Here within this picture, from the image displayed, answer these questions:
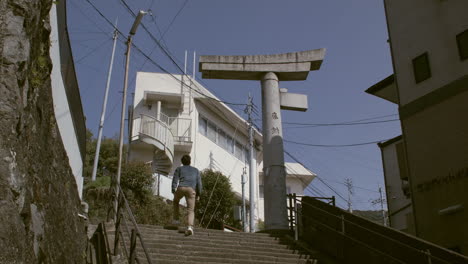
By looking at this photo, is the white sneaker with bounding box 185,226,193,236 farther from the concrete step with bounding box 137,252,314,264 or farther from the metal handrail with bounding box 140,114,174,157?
the metal handrail with bounding box 140,114,174,157

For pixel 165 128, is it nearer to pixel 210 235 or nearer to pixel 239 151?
pixel 239 151

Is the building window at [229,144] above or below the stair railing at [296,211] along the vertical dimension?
above

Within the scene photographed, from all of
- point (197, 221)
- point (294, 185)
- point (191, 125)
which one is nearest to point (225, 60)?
point (197, 221)

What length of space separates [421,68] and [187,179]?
8.18m

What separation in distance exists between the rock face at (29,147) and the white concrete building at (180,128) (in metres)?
16.5

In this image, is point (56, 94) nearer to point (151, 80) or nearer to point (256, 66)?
point (256, 66)

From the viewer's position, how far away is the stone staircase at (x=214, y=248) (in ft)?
28.7

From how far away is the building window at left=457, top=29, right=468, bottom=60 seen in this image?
13289 millimetres

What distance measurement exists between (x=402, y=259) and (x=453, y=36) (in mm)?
7819

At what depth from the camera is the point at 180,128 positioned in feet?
92.2

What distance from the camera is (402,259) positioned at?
840cm

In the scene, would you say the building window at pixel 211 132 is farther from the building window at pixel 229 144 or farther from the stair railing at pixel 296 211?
the stair railing at pixel 296 211

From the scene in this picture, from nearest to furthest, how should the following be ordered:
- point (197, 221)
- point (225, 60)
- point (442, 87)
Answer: point (442, 87), point (225, 60), point (197, 221)

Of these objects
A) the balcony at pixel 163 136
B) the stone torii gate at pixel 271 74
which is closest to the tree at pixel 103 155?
the balcony at pixel 163 136
